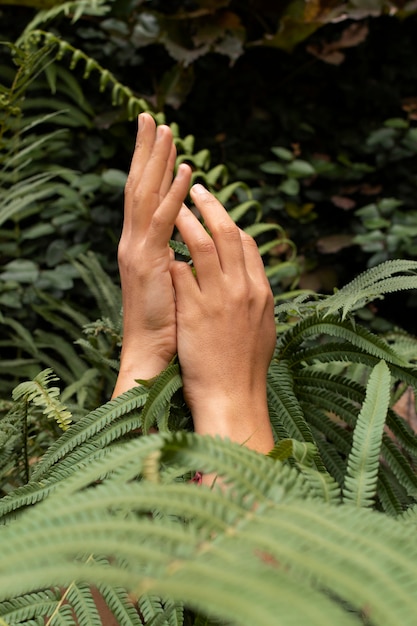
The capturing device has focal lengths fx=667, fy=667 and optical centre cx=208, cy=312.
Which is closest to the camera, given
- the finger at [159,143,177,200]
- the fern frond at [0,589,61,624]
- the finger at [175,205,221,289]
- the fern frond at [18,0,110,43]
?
the fern frond at [0,589,61,624]

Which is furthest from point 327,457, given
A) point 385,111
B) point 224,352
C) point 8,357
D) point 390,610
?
point 385,111

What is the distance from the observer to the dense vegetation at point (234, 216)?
0.75m

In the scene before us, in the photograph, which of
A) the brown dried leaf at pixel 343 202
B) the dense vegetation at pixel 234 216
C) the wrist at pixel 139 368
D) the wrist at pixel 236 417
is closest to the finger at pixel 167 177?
the dense vegetation at pixel 234 216

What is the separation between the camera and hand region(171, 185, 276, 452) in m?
0.90

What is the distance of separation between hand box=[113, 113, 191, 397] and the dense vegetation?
8 cm

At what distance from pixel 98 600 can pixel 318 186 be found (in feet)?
6.32

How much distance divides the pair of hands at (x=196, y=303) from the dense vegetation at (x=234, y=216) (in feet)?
0.18

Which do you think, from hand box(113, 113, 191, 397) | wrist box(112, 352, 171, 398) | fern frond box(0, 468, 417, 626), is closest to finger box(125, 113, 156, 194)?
hand box(113, 113, 191, 397)

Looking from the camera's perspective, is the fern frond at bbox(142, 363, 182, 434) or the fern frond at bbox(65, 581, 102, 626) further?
the fern frond at bbox(142, 363, 182, 434)

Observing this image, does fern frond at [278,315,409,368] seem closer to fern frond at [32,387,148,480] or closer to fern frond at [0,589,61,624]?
Result: fern frond at [32,387,148,480]

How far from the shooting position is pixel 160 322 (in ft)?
3.31

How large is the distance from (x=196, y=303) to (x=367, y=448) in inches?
15.8

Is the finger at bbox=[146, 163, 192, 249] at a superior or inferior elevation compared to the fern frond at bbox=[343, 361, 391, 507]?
superior

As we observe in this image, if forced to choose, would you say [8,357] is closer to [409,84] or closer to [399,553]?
[409,84]
